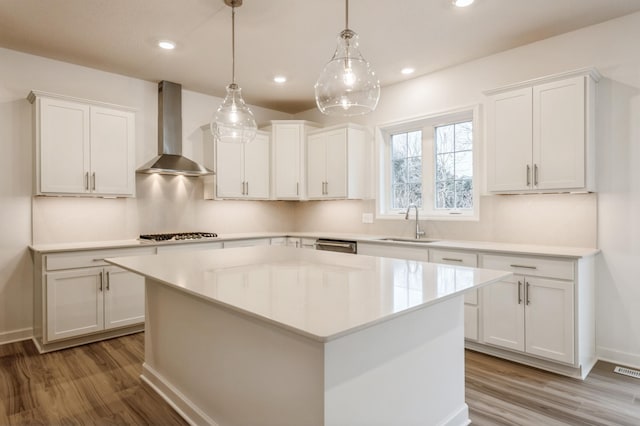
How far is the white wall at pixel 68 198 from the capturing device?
356 centimetres

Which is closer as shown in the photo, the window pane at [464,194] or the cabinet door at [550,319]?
the cabinet door at [550,319]

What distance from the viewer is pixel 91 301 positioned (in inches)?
138

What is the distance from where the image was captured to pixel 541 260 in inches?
113

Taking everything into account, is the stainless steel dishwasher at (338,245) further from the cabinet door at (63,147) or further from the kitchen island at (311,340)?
the cabinet door at (63,147)

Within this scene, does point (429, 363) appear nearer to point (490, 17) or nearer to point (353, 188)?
point (490, 17)

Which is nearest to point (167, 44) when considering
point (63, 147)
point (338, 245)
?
point (63, 147)

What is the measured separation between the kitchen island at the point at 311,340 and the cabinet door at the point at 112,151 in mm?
1643

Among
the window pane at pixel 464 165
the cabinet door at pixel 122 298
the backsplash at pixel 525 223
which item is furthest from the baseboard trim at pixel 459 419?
the cabinet door at pixel 122 298

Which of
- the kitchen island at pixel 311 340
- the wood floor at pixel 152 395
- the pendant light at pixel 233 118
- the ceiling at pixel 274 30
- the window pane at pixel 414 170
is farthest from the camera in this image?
the window pane at pixel 414 170

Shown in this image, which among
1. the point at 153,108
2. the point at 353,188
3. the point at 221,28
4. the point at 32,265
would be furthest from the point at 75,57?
the point at 353,188

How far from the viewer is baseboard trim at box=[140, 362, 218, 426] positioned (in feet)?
6.94

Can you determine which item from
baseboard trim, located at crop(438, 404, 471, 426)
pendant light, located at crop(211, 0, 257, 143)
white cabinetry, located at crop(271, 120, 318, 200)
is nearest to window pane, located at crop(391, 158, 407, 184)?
white cabinetry, located at crop(271, 120, 318, 200)

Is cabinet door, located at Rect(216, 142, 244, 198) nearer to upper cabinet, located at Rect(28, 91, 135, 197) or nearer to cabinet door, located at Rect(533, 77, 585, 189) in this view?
upper cabinet, located at Rect(28, 91, 135, 197)

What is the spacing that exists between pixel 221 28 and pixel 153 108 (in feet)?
5.80
